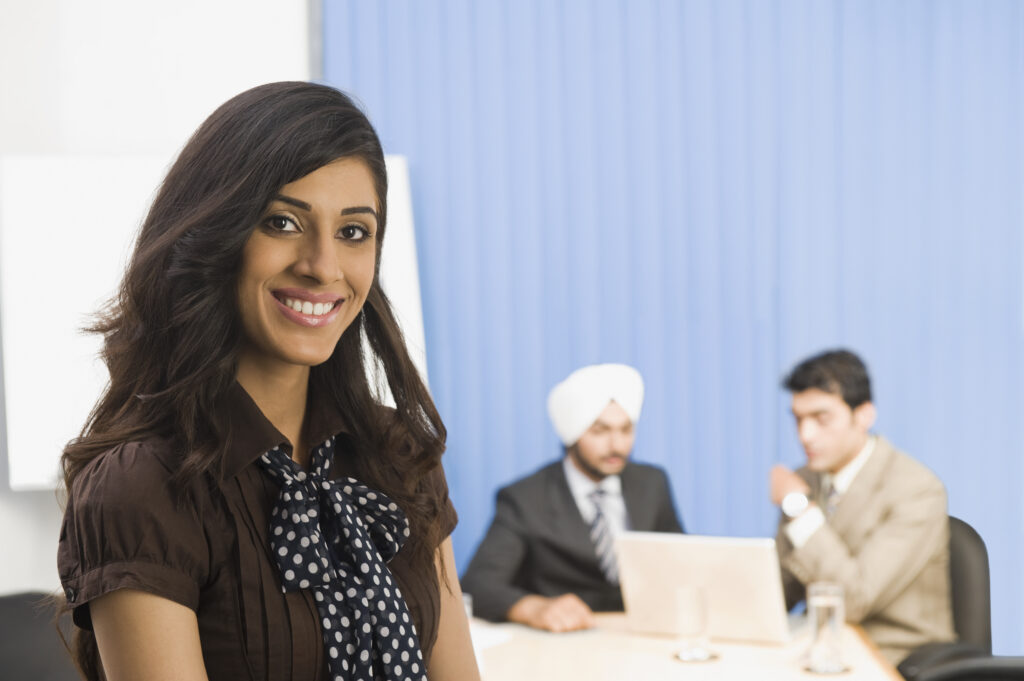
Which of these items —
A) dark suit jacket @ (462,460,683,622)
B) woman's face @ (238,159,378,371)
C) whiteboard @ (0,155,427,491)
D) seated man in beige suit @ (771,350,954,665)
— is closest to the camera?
woman's face @ (238,159,378,371)

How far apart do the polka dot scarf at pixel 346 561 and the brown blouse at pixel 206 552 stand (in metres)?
0.02

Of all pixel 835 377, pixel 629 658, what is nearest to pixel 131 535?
pixel 629 658

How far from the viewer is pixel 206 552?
116 centimetres

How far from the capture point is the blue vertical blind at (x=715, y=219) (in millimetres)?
3703

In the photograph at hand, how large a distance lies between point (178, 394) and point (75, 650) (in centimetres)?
36

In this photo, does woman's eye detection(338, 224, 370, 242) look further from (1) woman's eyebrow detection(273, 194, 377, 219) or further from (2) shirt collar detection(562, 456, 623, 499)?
(2) shirt collar detection(562, 456, 623, 499)

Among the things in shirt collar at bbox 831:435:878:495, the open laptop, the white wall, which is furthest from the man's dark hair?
the white wall

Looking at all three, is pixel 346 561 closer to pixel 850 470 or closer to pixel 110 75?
pixel 850 470

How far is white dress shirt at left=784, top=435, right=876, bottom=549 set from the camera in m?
3.37

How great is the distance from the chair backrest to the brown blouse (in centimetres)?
253

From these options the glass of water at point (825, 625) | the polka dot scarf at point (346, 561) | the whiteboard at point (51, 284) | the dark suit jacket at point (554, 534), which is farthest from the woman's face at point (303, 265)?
the dark suit jacket at point (554, 534)

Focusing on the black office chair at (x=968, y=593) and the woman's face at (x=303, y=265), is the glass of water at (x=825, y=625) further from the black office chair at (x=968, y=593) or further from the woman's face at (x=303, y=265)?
the woman's face at (x=303, y=265)

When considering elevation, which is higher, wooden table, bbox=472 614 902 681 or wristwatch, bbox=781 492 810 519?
wristwatch, bbox=781 492 810 519

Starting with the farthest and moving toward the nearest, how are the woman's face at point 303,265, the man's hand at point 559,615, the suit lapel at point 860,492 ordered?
1. the suit lapel at point 860,492
2. the man's hand at point 559,615
3. the woman's face at point 303,265
